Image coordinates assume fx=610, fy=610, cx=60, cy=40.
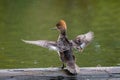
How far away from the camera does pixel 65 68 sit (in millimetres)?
7090

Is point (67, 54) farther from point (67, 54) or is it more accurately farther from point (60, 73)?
point (60, 73)

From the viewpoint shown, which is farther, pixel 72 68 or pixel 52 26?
pixel 52 26

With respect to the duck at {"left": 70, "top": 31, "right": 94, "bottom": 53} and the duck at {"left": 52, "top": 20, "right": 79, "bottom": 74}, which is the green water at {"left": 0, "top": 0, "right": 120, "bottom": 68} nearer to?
the duck at {"left": 70, "top": 31, "right": 94, "bottom": 53}

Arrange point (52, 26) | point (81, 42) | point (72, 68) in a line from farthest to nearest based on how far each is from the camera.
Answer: point (52, 26)
point (81, 42)
point (72, 68)

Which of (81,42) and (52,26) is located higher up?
(52,26)

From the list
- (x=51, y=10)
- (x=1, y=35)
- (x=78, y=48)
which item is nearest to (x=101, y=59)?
(x=78, y=48)

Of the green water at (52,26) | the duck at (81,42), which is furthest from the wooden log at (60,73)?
the green water at (52,26)

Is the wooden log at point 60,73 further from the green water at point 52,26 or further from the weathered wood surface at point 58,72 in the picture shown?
the green water at point 52,26

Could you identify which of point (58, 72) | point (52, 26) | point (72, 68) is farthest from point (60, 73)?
point (52, 26)

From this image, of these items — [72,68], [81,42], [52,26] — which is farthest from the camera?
[52,26]

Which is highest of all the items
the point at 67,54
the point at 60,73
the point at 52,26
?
the point at 52,26

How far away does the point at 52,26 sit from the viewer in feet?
49.0

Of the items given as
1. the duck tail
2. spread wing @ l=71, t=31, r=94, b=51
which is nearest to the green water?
spread wing @ l=71, t=31, r=94, b=51

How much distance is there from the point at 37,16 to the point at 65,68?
11.1m
